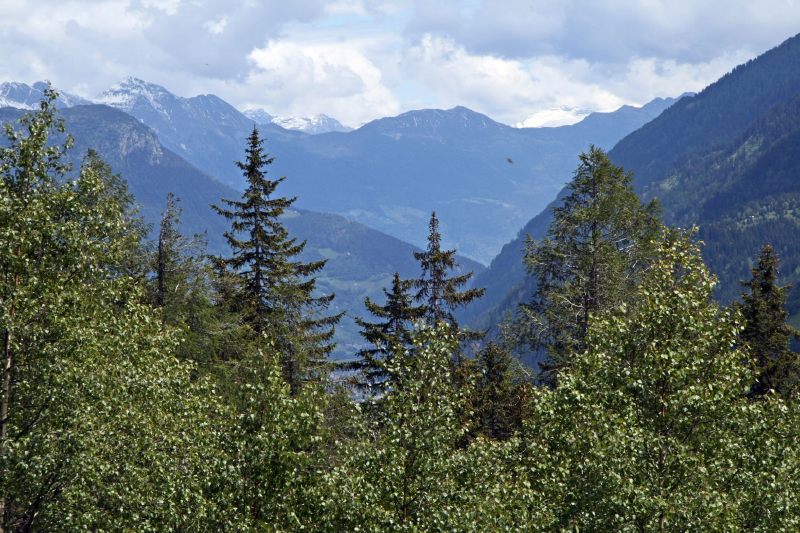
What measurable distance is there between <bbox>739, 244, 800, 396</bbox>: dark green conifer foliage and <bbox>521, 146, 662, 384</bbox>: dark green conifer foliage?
6716 millimetres

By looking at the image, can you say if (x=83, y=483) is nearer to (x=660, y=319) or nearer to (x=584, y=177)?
(x=660, y=319)

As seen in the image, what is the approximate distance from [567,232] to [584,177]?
319 cm

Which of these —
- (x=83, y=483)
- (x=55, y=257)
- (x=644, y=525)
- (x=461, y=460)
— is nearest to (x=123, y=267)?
(x=55, y=257)

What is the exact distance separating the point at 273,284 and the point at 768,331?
1141 inches

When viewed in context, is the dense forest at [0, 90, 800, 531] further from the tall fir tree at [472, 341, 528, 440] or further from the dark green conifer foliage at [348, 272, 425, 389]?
the tall fir tree at [472, 341, 528, 440]

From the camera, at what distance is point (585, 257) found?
3762 cm

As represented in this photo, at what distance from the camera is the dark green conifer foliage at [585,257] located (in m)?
37.2

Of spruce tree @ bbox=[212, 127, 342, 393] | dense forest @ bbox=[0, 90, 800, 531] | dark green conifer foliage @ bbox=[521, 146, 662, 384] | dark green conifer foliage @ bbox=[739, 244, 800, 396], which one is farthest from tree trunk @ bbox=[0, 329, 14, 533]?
dark green conifer foliage @ bbox=[739, 244, 800, 396]

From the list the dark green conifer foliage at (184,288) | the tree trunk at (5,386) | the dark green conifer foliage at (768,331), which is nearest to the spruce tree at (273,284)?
the dark green conifer foliage at (184,288)

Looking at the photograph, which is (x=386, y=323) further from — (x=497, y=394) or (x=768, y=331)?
(x=768, y=331)

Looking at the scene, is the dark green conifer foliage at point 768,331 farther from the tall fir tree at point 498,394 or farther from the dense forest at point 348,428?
the dense forest at point 348,428

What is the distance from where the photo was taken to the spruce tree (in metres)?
41.4

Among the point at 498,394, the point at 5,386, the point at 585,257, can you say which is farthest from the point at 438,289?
the point at 5,386

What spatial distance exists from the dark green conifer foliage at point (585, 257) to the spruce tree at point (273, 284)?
40.9 ft
